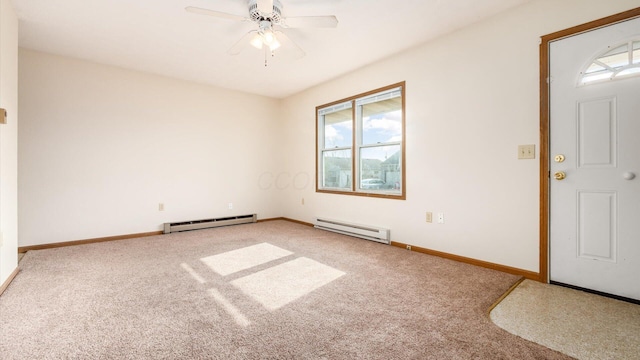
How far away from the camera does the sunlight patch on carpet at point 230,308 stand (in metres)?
1.74

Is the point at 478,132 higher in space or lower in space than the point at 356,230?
higher

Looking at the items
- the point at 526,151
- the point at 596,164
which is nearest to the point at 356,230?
the point at 526,151

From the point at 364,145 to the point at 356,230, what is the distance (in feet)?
4.27

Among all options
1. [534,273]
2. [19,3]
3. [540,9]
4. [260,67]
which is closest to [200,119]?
[260,67]

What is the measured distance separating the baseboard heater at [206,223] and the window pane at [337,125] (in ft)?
6.65

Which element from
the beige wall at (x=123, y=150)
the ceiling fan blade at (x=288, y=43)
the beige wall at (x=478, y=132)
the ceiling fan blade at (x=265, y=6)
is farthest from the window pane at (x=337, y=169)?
the ceiling fan blade at (x=265, y=6)

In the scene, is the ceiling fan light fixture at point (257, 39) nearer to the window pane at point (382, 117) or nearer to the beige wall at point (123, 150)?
the window pane at point (382, 117)

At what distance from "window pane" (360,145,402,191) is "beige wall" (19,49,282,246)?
2.30m

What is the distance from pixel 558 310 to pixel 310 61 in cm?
364

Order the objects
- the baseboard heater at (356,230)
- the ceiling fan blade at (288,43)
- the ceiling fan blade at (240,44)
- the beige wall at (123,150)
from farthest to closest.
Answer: the baseboard heater at (356,230)
the beige wall at (123,150)
the ceiling fan blade at (240,44)
the ceiling fan blade at (288,43)

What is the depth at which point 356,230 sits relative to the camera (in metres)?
4.02

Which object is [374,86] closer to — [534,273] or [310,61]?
[310,61]

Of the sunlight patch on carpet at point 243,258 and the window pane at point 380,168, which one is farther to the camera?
the window pane at point 380,168

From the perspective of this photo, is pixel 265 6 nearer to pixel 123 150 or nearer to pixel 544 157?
pixel 544 157
